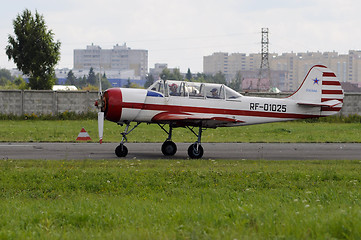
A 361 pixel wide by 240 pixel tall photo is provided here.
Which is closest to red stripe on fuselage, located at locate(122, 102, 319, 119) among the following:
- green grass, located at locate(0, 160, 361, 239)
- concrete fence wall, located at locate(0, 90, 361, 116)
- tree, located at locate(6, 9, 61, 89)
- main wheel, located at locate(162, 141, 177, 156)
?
main wheel, located at locate(162, 141, 177, 156)

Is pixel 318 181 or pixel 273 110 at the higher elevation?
pixel 273 110

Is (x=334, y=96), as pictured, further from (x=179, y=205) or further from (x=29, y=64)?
(x=29, y=64)

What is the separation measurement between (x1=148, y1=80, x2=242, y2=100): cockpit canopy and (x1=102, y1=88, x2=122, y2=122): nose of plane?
1330 mm

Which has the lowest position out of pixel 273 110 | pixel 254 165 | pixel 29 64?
pixel 254 165

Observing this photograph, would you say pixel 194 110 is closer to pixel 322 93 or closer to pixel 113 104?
pixel 113 104

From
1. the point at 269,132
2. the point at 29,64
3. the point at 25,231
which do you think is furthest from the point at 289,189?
the point at 29,64

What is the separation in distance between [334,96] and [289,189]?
10.1m

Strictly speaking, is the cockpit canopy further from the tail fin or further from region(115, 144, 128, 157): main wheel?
the tail fin

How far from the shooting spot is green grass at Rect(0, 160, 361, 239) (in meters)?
6.67

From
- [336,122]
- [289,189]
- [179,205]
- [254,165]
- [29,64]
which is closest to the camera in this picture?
[179,205]

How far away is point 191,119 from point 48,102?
22.8m

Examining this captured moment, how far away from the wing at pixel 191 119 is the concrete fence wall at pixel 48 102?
69.1 ft

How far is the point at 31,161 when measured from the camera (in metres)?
15.5

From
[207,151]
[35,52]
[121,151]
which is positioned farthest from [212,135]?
[35,52]
